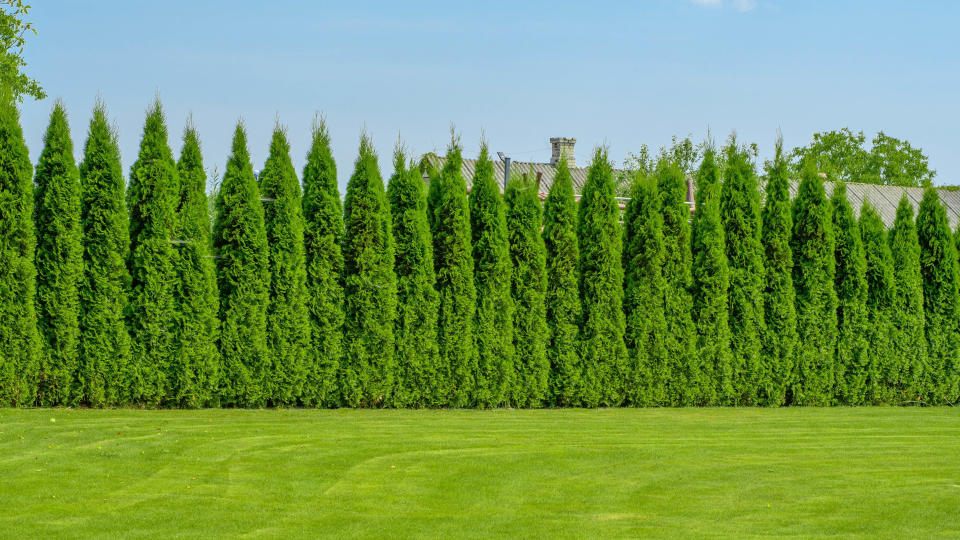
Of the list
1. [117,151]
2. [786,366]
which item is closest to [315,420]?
[117,151]

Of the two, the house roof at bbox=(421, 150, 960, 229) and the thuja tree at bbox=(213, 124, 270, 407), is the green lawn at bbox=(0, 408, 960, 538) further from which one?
the house roof at bbox=(421, 150, 960, 229)

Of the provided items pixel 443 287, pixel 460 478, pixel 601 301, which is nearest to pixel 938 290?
pixel 601 301

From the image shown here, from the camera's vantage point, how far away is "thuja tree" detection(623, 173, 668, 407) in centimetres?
1482

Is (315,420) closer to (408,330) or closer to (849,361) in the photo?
(408,330)

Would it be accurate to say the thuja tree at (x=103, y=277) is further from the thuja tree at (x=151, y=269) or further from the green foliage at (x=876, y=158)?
the green foliage at (x=876, y=158)

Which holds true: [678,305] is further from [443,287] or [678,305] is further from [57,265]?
[57,265]

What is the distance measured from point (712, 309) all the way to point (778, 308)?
110 cm

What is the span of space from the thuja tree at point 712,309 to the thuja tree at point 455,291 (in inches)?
137

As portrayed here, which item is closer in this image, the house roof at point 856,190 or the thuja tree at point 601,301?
the thuja tree at point 601,301

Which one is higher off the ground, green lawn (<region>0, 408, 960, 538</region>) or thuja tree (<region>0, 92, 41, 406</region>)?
thuja tree (<region>0, 92, 41, 406</region>)

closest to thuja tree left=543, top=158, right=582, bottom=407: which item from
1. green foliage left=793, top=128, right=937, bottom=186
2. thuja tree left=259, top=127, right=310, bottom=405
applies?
thuja tree left=259, top=127, right=310, bottom=405

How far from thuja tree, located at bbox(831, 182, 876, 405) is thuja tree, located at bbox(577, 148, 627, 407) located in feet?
12.2

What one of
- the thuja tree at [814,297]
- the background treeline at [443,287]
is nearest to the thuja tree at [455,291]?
the background treeline at [443,287]

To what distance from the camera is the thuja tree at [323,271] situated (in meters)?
13.6
